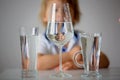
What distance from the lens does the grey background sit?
5.67 ft

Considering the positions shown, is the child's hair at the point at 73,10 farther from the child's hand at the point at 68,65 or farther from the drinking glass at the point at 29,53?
the drinking glass at the point at 29,53

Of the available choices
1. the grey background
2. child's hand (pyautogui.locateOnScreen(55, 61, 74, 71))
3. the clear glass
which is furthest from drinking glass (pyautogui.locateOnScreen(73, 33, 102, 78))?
the grey background

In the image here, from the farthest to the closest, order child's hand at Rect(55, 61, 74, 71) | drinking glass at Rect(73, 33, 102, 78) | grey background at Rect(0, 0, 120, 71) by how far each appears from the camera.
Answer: grey background at Rect(0, 0, 120, 71)
child's hand at Rect(55, 61, 74, 71)
drinking glass at Rect(73, 33, 102, 78)

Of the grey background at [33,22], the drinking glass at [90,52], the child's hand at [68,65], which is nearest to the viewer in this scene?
the drinking glass at [90,52]

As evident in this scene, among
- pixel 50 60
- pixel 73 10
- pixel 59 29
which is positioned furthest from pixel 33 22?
pixel 59 29

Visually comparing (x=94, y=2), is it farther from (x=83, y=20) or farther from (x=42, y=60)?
(x=42, y=60)

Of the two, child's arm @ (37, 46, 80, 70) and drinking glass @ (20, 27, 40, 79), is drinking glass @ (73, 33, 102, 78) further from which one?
child's arm @ (37, 46, 80, 70)

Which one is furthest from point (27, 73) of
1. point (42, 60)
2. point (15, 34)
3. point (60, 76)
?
point (15, 34)

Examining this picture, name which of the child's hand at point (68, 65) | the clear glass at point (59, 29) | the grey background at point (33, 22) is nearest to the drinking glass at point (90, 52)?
the clear glass at point (59, 29)

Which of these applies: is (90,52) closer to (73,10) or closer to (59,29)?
(59,29)

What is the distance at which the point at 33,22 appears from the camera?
172cm

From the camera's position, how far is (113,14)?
1.79 m

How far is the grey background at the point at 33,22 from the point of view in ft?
5.67

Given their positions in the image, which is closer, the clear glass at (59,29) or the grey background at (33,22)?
the clear glass at (59,29)
